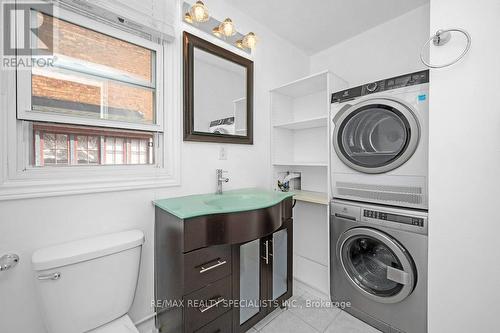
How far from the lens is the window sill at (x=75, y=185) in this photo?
0.95 m

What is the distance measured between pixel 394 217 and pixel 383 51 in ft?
5.39

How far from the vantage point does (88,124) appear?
1.14m

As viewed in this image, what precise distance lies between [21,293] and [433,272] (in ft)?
7.55

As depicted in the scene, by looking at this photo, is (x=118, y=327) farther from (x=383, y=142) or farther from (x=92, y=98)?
(x=383, y=142)

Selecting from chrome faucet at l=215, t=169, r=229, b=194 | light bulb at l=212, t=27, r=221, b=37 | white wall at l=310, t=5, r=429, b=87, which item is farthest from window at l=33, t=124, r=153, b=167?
white wall at l=310, t=5, r=429, b=87

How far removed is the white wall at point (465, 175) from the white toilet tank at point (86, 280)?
6.00ft

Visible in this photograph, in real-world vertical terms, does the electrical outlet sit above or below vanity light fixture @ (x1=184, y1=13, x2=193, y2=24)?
below

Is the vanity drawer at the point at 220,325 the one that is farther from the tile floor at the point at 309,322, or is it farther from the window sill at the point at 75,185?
the window sill at the point at 75,185

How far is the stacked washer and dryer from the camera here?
1.30 meters

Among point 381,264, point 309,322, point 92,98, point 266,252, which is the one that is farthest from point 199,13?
point 309,322

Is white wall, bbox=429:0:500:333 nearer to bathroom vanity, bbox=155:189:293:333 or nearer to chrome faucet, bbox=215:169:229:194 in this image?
bathroom vanity, bbox=155:189:293:333

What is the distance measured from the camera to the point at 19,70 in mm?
981

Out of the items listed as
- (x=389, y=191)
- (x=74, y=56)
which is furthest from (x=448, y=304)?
(x=74, y=56)

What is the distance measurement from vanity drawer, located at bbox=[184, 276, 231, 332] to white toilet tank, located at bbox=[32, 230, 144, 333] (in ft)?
1.19
